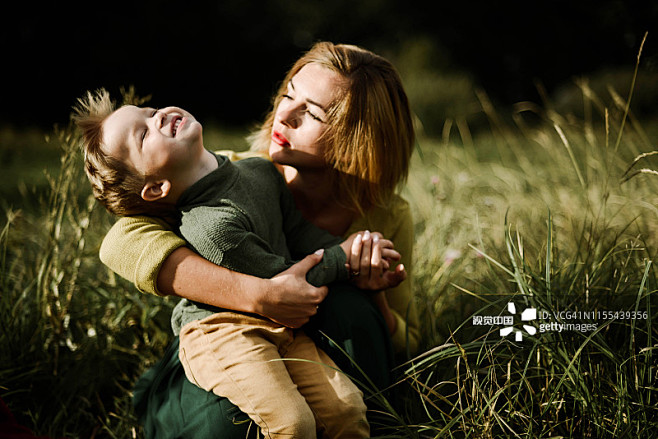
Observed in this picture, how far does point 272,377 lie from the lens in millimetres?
1418

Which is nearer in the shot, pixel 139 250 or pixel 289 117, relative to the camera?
pixel 139 250

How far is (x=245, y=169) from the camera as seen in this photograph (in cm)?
172

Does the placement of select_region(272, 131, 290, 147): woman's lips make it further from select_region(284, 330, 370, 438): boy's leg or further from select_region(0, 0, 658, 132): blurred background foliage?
select_region(0, 0, 658, 132): blurred background foliage

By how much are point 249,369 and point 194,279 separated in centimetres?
28

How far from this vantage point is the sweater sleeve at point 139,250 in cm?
147

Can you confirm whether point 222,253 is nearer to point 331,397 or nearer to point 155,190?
point 155,190

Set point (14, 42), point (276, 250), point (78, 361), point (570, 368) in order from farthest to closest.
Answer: point (14, 42) < point (78, 361) < point (276, 250) < point (570, 368)

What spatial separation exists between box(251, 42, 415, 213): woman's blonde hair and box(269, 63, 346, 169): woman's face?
26 millimetres

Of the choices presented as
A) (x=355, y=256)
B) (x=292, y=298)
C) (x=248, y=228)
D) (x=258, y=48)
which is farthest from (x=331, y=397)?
(x=258, y=48)

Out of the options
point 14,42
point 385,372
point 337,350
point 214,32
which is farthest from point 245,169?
point 214,32

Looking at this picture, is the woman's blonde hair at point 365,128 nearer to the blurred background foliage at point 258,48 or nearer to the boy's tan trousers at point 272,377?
the boy's tan trousers at point 272,377

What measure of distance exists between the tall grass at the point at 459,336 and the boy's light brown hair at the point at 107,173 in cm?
36

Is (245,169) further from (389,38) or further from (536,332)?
(389,38)

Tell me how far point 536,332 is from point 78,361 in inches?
62.1
